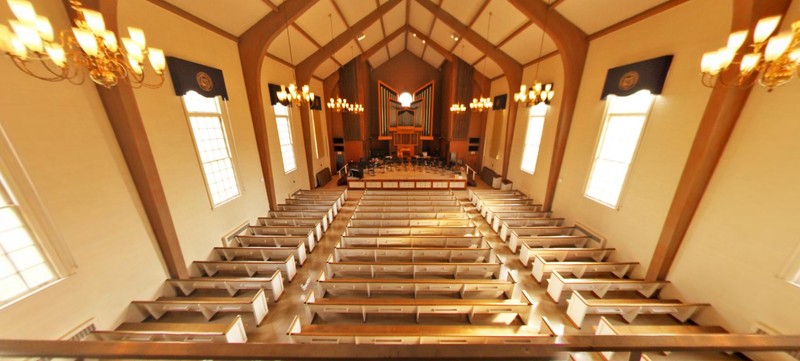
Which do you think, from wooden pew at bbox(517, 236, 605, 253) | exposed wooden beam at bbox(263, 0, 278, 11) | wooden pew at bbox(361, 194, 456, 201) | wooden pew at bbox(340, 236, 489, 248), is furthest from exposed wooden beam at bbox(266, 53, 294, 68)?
wooden pew at bbox(517, 236, 605, 253)

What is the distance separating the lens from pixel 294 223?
7543mm

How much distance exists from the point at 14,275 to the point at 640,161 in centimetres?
1068

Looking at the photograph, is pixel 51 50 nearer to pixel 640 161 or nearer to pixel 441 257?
pixel 441 257

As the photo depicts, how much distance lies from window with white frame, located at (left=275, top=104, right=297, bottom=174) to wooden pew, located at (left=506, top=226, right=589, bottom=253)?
27.1 feet

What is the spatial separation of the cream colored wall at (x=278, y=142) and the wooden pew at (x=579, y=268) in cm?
829

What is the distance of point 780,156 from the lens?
3.58 meters

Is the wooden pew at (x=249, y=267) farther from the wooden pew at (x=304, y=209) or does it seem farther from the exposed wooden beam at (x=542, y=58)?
the exposed wooden beam at (x=542, y=58)

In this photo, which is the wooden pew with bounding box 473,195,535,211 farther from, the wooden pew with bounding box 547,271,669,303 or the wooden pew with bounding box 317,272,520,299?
the wooden pew with bounding box 317,272,520,299

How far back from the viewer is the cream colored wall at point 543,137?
826 cm

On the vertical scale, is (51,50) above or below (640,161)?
above

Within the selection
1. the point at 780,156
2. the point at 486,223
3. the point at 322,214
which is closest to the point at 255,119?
the point at 322,214

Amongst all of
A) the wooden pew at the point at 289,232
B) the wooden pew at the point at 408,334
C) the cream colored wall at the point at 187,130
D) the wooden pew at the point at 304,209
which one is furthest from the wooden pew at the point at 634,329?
the cream colored wall at the point at 187,130

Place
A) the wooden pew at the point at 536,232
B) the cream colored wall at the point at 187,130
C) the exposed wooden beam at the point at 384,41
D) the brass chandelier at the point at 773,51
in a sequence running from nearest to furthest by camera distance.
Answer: the brass chandelier at the point at 773,51, the cream colored wall at the point at 187,130, the wooden pew at the point at 536,232, the exposed wooden beam at the point at 384,41

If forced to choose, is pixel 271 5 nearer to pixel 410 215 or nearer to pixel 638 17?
pixel 410 215
